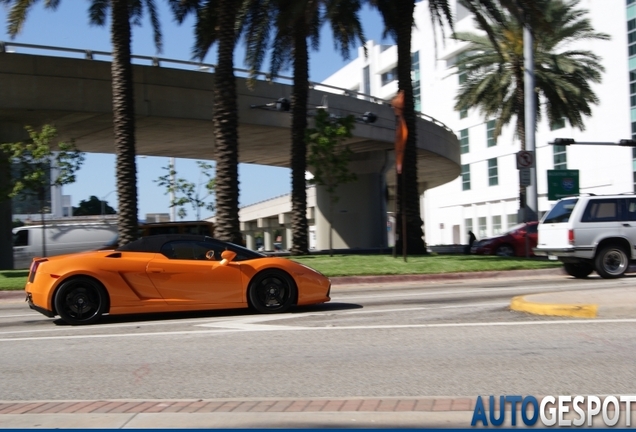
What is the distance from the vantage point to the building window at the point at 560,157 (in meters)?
55.3

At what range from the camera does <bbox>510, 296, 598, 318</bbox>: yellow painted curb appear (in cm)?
975

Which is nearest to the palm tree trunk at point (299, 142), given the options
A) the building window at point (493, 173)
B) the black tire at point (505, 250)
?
the black tire at point (505, 250)

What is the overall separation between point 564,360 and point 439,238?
68.5 m

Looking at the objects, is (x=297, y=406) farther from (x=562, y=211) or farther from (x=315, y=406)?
→ (x=562, y=211)

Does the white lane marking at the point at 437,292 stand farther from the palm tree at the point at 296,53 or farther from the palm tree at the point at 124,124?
the palm tree at the point at 296,53

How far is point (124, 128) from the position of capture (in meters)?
21.5

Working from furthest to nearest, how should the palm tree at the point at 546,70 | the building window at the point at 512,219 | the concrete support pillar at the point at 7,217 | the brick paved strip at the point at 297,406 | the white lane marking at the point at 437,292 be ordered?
the building window at the point at 512,219, the palm tree at the point at 546,70, the concrete support pillar at the point at 7,217, the white lane marking at the point at 437,292, the brick paved strip at the point at 297,406

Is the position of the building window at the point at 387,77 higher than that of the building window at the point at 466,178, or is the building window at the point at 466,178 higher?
the building window at the point at 387,77

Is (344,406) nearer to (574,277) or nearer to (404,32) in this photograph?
(574,277)

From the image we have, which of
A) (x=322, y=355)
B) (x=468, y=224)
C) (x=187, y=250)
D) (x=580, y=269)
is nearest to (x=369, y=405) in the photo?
(x=322, y=355)

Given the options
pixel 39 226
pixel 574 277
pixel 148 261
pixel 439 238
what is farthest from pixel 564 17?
pixel 439 238

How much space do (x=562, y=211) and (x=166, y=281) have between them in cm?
1012

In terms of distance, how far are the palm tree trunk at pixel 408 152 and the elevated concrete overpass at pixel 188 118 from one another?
6.31 m

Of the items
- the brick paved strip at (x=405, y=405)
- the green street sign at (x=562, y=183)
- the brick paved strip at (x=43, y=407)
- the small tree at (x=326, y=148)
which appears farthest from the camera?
the green street sign at (x=562, y=183)
